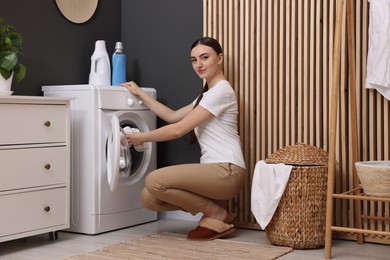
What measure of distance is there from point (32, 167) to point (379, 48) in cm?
197

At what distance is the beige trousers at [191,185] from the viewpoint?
3354mm

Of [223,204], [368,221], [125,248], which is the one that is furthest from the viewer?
[223,204]

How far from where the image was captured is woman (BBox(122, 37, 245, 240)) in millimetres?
3369

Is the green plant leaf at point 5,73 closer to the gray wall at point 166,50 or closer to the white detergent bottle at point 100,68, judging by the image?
the white detergent bottle at point 100,68

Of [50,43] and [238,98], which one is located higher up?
[50,43]

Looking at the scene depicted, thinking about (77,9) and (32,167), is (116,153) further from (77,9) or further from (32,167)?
(77,9)

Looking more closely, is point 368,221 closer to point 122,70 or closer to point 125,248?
point 125,248

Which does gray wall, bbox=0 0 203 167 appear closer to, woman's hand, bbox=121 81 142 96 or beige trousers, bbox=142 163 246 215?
woman's hand, bbox=121 81 142 96

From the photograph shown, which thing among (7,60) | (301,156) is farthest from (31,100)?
(301,156)

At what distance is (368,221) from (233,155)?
0.85m

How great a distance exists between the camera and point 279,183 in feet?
10.5

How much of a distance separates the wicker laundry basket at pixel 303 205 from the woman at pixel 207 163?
1.15ft

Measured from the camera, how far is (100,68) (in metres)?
3.90

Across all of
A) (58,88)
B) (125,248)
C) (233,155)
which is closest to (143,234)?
(125,248)
